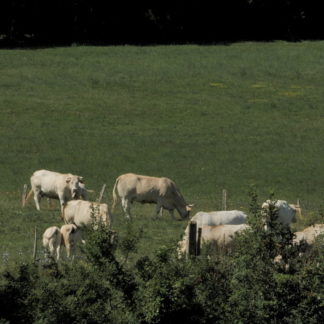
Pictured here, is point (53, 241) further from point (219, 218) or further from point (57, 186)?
point (57, 186)

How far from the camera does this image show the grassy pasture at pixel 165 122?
164ft

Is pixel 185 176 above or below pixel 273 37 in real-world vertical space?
below

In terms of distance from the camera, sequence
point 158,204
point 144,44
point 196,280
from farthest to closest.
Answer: point 144,44 < point 158,204 < point 196,280

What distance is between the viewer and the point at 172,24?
90.1 m

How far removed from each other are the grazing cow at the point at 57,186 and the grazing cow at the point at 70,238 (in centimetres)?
861

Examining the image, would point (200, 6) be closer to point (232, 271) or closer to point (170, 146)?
point (170, 146)

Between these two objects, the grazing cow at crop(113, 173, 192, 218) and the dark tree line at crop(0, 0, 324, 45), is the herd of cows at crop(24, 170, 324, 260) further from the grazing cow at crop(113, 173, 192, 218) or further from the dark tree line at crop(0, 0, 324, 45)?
the dark tree line at crop(0, 0, 324, 45)

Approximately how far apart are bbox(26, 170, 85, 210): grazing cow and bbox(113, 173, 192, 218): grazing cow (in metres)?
1.51

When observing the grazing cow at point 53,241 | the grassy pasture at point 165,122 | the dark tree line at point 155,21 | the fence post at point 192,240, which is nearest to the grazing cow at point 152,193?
the grassy pasture at point 165,122

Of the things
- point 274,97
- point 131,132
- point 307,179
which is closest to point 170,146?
point 131,132

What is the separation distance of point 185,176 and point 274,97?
2001 centimetres

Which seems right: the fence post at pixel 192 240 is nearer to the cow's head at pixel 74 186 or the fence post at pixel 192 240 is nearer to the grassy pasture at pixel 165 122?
the grassy pasture at pixel 165 122

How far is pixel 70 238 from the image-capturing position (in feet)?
107

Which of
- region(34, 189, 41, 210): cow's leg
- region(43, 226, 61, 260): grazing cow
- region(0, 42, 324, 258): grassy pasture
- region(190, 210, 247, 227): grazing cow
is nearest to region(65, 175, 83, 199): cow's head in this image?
region(0, 42, 324, 258): grassy pasture
